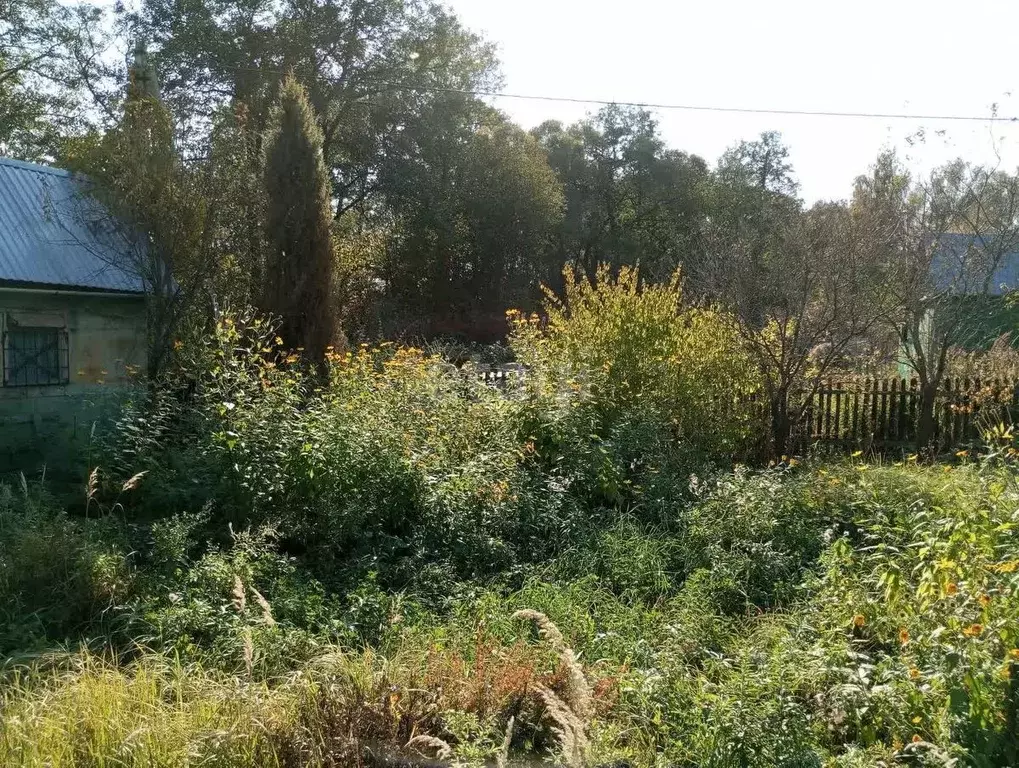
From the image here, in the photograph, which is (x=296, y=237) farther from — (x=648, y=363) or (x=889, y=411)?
(x=889, y=411)

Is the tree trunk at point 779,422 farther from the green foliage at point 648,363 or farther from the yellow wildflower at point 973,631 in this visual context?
the yellow wildflower at point 973,631

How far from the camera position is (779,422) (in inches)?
399

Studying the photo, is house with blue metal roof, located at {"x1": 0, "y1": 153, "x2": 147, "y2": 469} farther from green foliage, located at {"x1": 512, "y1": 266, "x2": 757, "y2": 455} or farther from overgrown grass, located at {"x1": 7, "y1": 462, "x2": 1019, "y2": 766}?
overgrown grass, located at {"x1": 7, "y1": 462, "x2": 1019, "y2": 766}

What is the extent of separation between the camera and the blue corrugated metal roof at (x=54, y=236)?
9.59 meters

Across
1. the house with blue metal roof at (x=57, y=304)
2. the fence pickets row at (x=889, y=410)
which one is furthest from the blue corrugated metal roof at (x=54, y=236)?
the fence pickets row at (x=889, y=410)

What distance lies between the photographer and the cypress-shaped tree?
10.8m

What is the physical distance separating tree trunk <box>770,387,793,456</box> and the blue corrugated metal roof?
307 inches

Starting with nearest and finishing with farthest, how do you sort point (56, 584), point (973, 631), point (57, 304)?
point (973, 631) < point (56, 584) < point (57, 304)

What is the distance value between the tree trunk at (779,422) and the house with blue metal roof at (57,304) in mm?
7565

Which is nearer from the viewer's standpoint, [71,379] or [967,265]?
[71,379]

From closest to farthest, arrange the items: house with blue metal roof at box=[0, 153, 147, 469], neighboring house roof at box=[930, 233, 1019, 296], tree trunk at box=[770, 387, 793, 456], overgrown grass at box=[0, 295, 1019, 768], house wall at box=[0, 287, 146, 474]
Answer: overgrown grass at box=[0, 295, 1019, 768], house wall at box=[0, 287, 146, 474], house with blue metal roof at box=[0, 153, 147, 469], tree trunk at box=[770, 387, 793, 456], neighboring house roof at box=[930, 233, 1019, 296]

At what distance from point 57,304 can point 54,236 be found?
90 centimetres

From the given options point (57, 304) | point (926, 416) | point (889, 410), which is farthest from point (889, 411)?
point (57, 304)

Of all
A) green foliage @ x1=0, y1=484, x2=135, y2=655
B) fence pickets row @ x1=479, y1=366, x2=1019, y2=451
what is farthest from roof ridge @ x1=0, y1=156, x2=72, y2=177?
green foliage @ x1=0, y1=484, x2=135, y2=655
